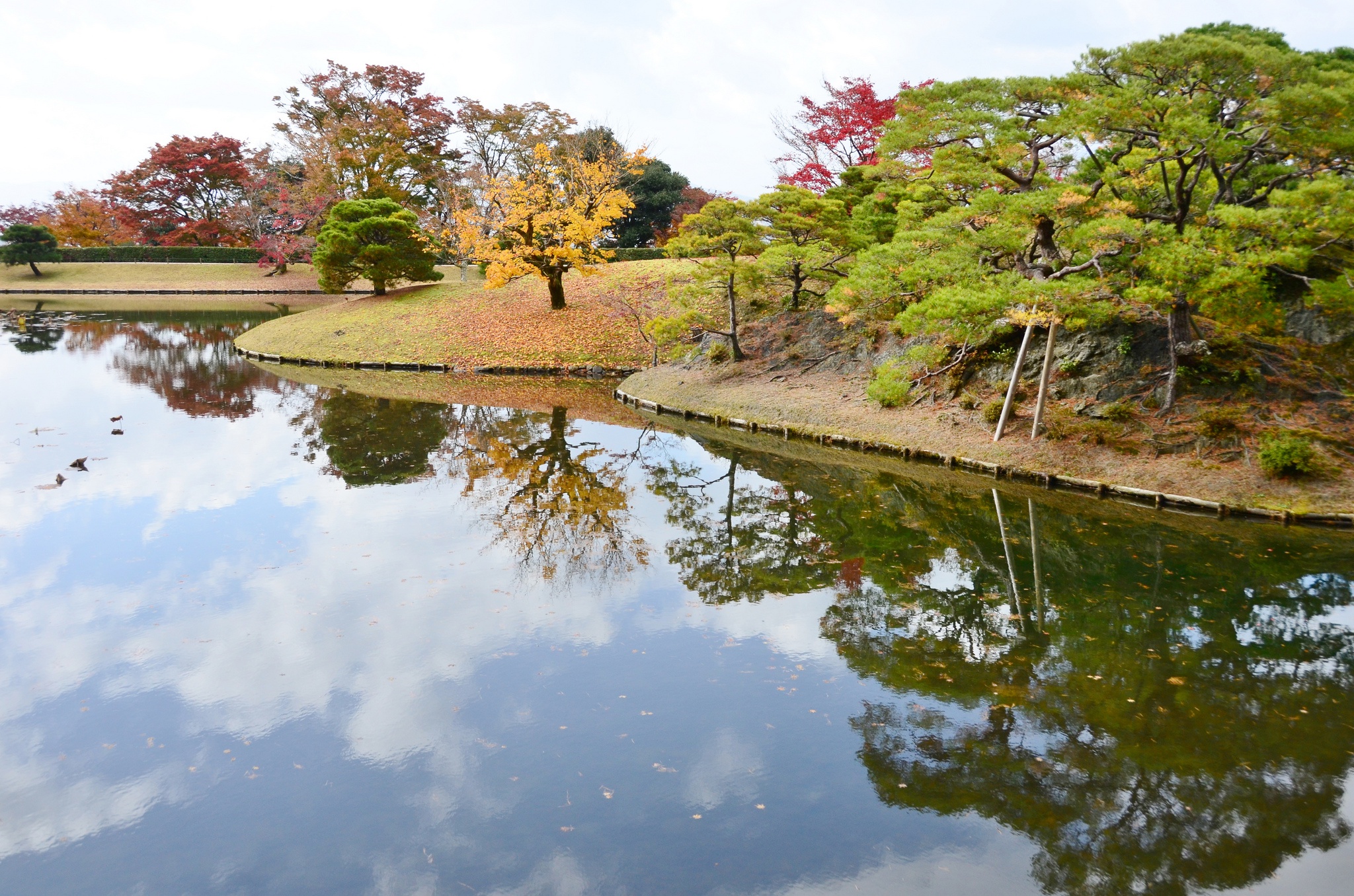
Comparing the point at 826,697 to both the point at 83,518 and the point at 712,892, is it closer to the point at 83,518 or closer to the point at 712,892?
the point at 712,892

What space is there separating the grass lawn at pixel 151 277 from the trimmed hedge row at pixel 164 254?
0.46 meters

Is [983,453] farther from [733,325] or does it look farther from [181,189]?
[181,189]

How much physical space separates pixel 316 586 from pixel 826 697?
5486 mm

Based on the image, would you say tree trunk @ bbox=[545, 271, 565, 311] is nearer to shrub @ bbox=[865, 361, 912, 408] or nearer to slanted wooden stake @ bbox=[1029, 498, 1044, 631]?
shrub @ bbox=[865, 361, 912, 408]

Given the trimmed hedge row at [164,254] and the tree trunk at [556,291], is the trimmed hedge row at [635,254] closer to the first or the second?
the tree trunk at [556,291]

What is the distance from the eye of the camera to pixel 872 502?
12500 mm

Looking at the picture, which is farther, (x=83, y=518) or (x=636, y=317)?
(x=636, y=317)

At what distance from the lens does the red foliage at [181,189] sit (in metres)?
50.1

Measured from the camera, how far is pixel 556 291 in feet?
96.0

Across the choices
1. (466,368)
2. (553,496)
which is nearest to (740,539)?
(553,496)

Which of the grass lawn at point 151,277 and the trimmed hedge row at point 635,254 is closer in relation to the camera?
the trimmed hedge row at point 635,254

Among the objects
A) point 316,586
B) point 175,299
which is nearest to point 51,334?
point 175,299

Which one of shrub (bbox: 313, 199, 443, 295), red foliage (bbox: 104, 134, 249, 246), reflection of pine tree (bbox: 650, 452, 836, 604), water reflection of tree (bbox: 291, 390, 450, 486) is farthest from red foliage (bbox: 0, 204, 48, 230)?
reflection of pine tree (bbox: 650, 452, 836, 604)

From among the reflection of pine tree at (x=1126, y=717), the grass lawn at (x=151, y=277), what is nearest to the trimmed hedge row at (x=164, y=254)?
the grass lawn at (x=151, y=277)
